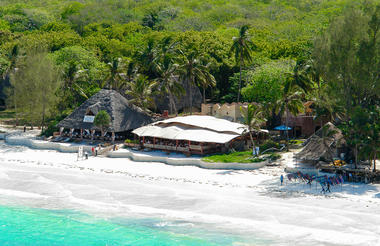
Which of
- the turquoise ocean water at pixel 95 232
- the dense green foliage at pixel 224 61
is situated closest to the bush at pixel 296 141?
the dense green foliage at pixel 224 61

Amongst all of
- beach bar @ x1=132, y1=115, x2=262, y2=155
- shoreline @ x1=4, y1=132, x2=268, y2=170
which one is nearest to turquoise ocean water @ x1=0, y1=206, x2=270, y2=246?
shoreline @ x1=4, y1=132, x2=268, y2=170

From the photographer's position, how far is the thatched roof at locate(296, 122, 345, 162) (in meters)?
38.8

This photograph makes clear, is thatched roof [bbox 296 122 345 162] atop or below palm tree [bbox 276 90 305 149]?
below

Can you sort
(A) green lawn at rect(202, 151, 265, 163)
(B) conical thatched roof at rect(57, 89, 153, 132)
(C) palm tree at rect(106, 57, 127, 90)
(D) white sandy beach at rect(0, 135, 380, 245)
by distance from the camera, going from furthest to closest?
(C) palm tree at rect(106, 57, 127, 90)
(B) conical thatched roof at rect(57, 89, 153, 132)
(A) green lawn at rect(202, 151, 265, 163)
(D) white sandy beach at rect(0, 135, 380, 245)

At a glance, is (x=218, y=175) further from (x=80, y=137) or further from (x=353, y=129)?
(x=80, y=137)

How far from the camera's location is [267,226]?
29172 millimetres

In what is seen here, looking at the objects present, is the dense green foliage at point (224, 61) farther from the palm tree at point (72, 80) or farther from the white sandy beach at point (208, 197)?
the white sandy beach at point (208, 197)

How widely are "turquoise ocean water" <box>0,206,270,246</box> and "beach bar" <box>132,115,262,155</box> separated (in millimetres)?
15447

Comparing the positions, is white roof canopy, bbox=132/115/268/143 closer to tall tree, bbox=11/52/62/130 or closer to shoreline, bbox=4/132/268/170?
shoreline, bbox=4/132/268/170

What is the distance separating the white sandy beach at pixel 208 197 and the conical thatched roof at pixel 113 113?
23.4ft

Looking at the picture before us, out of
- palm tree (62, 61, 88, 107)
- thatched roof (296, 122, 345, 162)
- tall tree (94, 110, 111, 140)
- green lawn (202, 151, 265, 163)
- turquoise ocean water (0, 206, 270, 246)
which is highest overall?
palm tree (62, 61, 88, 107)

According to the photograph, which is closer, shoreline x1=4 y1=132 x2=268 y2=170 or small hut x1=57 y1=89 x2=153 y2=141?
shoreline x1=4 y1=132 x2=268 y2=170

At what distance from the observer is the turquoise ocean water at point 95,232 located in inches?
1105

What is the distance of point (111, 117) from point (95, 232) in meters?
24.2
